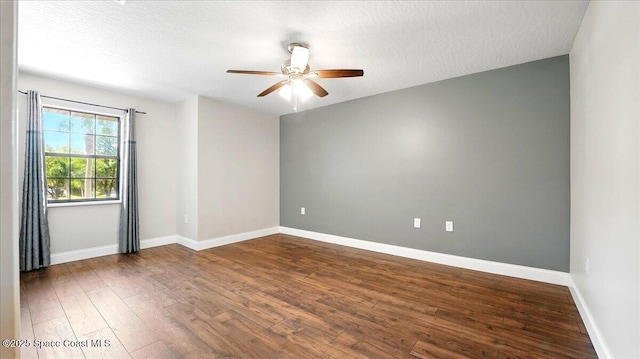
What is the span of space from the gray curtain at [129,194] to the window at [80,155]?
20cm

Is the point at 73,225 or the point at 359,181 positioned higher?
the point at 359,181

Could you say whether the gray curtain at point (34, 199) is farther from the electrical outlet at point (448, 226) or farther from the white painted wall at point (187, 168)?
the electrical outlet at point (448, 226)

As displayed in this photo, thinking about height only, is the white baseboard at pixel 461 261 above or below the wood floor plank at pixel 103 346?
above

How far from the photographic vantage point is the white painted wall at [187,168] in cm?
405

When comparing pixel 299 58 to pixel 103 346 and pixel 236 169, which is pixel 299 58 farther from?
pixel 236 169

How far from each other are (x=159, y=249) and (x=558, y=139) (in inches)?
212

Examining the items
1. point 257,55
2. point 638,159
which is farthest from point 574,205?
point 257,55

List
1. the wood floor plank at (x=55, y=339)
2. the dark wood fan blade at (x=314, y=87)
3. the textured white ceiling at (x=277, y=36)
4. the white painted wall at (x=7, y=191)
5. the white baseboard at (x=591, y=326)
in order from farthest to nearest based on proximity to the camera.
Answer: the dark wood fan blade at (x=314, y=87)
the textured white ceiling at (x=277, y=36)
the wood floor plank at (x=55, y=339)
the white baseboard at (x=591, y=326)
the white painted wall at (x=7, y=191)

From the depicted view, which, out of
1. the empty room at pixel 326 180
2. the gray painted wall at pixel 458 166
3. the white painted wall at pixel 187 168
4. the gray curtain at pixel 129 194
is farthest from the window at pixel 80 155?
the gray painted wall at pixel 458 166

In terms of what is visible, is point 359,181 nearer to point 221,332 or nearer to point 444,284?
point 444,284

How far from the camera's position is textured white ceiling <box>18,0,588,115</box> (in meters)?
1.92

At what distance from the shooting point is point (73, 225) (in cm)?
347

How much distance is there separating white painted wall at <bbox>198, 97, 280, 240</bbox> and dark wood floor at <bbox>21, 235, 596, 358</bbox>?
44.0 inches

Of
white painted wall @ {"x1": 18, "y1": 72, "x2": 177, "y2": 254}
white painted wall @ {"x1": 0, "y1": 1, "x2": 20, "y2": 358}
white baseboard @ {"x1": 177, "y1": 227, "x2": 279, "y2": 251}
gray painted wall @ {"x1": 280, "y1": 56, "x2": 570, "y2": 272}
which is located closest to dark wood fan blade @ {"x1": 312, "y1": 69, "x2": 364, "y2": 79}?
gray painted wall @ {"x1": 280, "y1": 56, "x2": 570, "y2": 272}
